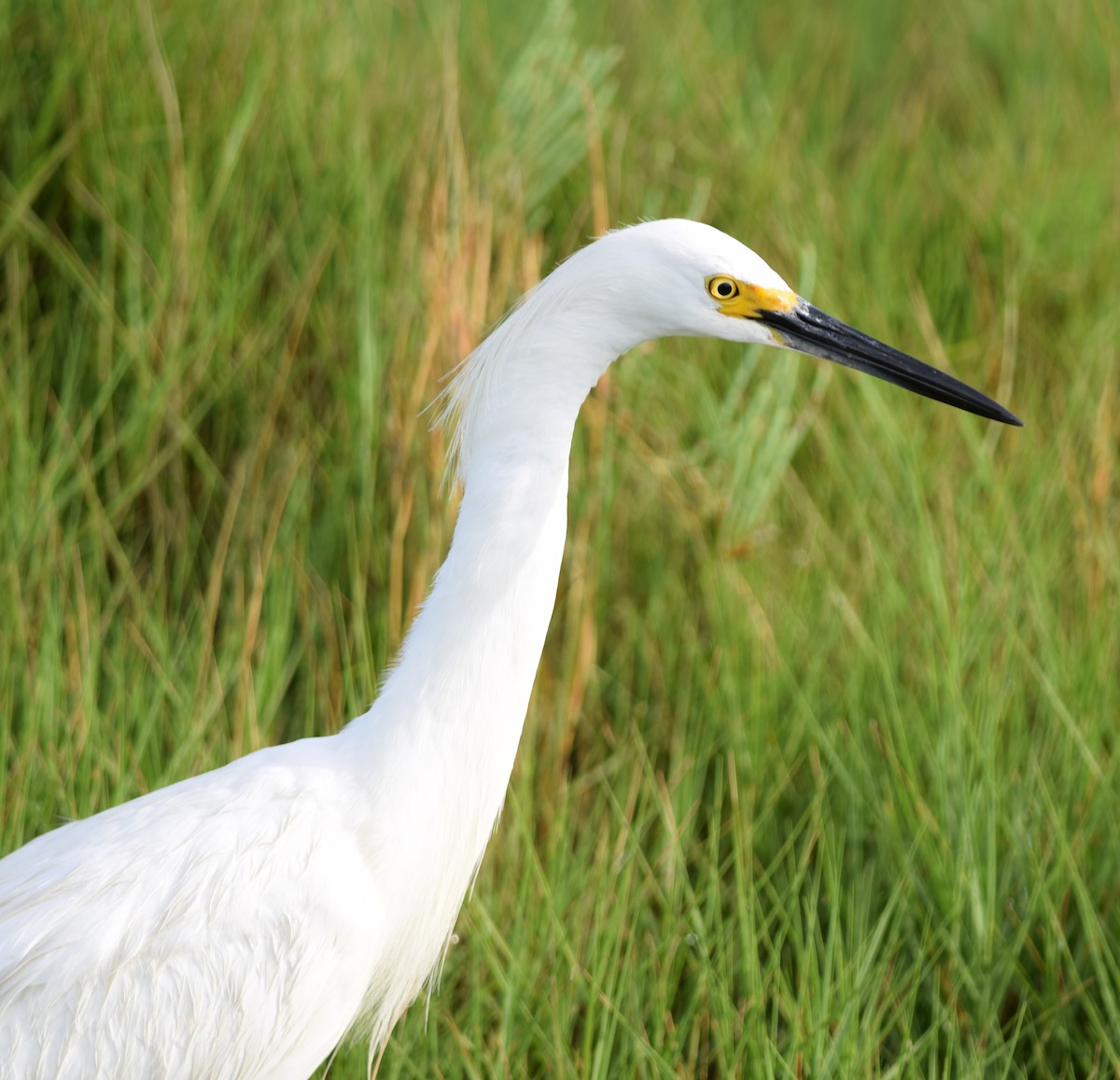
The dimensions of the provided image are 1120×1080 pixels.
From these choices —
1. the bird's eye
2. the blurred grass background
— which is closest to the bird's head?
the bird's eye

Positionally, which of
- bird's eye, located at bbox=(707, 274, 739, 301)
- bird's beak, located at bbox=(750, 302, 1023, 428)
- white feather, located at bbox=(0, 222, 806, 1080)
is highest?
bird's eye, located at bbox=(707, 274, 739, 301)

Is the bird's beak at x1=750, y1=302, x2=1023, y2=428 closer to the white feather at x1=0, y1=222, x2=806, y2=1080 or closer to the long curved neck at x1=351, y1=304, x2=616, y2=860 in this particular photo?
the white feather at x1=0, y1=222, x2=806, y2=1080

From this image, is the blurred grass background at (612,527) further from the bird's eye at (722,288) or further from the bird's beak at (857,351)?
the bird's eye at (722,288)

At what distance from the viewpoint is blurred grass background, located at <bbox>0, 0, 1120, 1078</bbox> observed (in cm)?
213

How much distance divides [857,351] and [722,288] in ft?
0.87

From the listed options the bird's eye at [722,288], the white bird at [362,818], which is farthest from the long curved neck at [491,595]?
the bird's eye at [722,288]

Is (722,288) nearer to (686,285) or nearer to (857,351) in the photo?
(686,285)

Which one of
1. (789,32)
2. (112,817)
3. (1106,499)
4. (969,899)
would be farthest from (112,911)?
(789,32)

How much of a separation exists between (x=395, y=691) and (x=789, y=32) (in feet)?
13.4

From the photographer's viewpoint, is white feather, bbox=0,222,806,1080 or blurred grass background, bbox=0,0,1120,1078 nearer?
white feather, bbox=0,222,806,1080

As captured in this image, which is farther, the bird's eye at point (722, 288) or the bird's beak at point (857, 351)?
the bird's beak at point (857, 351)

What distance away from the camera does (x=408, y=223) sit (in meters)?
3.12

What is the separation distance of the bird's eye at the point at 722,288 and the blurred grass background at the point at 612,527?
2.74 ft

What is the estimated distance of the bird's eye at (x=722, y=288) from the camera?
1.75 m
